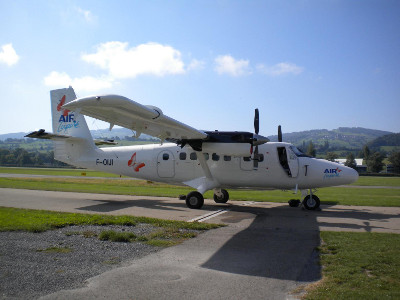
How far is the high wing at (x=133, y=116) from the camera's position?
8.97 metres

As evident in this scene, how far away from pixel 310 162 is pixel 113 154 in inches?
406

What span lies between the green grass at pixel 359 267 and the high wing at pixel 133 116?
20.7 ft

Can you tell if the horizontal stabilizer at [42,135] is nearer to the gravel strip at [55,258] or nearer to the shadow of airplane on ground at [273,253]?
the gravel strip at [55,258]

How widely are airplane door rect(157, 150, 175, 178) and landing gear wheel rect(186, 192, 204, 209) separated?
2.19 metres

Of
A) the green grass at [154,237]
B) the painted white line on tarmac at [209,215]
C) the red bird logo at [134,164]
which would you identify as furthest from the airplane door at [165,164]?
the green grass at [154,237]

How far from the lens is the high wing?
897cm

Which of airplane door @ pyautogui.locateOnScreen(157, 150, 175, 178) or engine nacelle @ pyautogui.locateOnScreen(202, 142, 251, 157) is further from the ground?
engine nacelle @ pyautogui.locateOnScreen(202, 142, 251, 157)

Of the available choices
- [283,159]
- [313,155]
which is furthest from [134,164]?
[313,155]

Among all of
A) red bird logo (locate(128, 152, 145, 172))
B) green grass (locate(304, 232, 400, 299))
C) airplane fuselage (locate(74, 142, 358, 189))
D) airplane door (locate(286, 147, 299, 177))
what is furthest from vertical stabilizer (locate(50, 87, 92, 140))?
green grass (locate(304, 232, 400, 299))

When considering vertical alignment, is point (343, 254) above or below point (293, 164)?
below

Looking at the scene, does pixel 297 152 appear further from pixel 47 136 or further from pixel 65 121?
pixel 65 121

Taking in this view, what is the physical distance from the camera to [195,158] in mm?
16312

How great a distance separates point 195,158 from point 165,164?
1.69 metres

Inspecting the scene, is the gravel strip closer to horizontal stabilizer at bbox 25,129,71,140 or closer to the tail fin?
horizontal stabilizer at bbox 25,129,71,140
